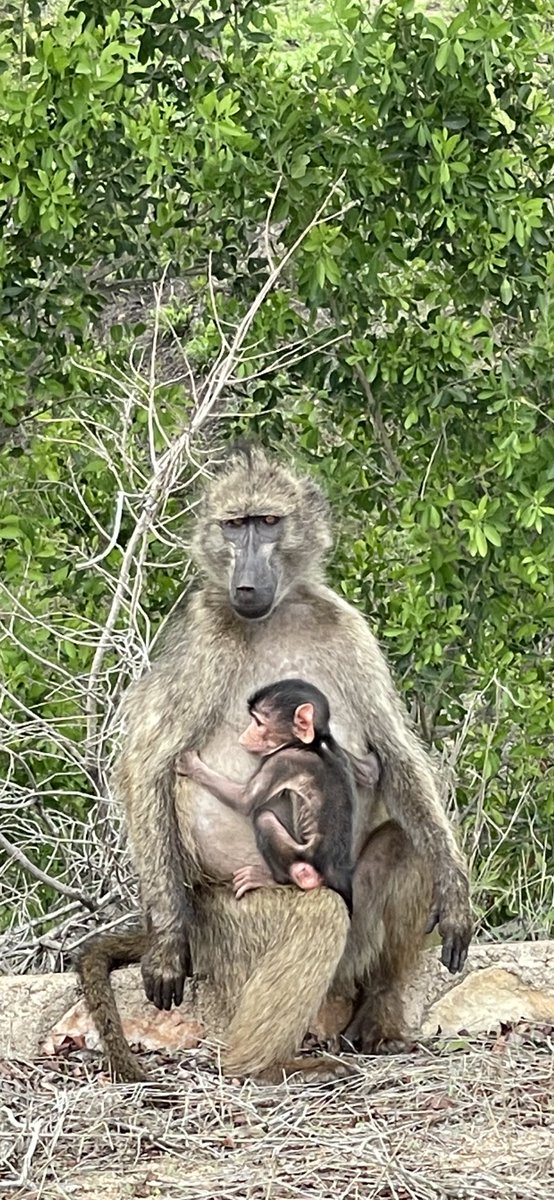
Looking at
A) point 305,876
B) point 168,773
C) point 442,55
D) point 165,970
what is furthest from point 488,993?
point 442,55

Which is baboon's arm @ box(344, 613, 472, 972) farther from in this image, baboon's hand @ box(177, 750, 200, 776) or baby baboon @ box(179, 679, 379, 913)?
baboon's hand @ box(177, 750, 200, 776)

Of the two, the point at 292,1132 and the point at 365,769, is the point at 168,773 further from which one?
the point at 292,1132

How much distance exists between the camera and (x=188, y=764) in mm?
4023

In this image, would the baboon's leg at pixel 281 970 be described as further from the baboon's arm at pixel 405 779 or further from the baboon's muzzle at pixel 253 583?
the baboon's muzzle at pixel 253 583

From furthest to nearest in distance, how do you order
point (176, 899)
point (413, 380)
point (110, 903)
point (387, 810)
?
point (413, 380) < point (110, 903) < point (387, 810) < point (176, 899)

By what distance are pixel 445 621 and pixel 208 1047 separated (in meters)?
1.47

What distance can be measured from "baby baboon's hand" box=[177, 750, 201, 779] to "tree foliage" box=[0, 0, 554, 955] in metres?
0.58

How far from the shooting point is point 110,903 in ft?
15.6

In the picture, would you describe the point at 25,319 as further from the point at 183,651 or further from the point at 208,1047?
the point at 208,1047

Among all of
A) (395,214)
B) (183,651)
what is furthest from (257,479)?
(395,214)

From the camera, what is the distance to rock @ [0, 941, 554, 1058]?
13.4ft

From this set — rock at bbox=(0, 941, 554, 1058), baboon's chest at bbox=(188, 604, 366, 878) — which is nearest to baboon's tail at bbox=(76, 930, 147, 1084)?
rock at bbox=(0, 941, 554, 1058)

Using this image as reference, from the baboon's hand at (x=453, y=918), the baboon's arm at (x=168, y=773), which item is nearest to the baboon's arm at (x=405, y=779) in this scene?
the baboon's hand at (x=453, y=918)

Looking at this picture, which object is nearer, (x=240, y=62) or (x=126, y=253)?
(x=240, y=62)
